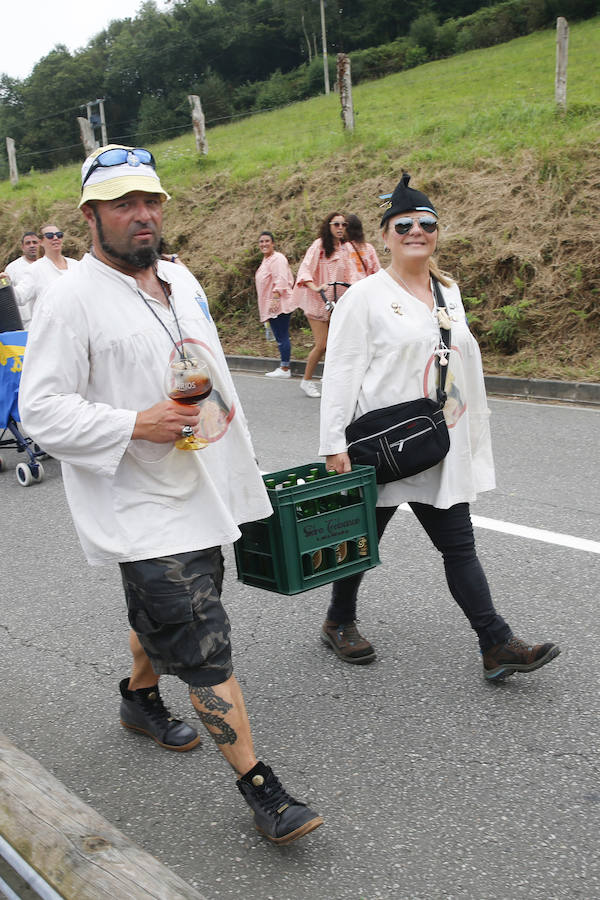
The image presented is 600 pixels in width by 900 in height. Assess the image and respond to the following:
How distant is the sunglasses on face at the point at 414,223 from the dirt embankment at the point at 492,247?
700 centimetres

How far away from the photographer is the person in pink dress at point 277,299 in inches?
492

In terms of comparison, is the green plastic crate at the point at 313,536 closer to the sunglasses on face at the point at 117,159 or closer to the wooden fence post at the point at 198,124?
the sunglasses on face at the point at 117,159

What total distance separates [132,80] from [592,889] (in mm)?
92632

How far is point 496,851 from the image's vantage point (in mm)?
2684

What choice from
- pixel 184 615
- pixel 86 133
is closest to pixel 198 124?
pixel 86 133

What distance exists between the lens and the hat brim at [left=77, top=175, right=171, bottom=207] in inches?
105

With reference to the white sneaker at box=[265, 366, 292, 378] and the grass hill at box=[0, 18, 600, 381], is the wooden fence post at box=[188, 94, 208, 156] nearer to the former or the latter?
the grass hill at box=[0, 18, 600, 381]

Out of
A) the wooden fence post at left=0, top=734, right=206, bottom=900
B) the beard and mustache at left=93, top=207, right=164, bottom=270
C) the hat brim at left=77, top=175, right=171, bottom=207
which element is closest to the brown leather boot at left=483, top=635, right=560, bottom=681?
the wooden fence post at left=0, top=734, right=206, bottom=900

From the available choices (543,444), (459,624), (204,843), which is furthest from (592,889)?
(543,444)

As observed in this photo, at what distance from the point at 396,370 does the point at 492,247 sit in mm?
9660

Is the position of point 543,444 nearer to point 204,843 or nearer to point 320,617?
point 320,617

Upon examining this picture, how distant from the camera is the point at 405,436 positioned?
357 cm

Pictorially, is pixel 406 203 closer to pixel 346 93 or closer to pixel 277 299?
pixel 277 299

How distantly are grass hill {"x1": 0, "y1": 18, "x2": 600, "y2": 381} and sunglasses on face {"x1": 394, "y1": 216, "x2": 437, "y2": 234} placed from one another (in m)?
7.06
